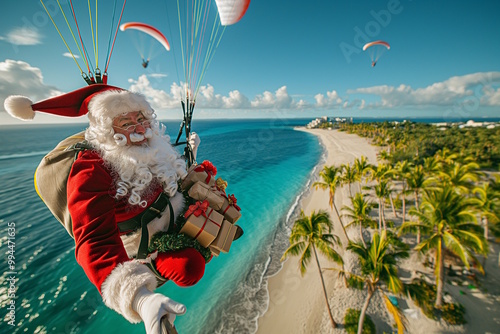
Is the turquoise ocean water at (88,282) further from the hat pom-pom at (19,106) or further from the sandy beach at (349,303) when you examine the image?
the hat pom-pom at (19,106)

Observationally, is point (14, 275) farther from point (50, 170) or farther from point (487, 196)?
point (487, 196)

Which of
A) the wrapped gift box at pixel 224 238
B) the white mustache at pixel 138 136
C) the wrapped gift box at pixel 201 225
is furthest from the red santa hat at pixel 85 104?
the wrapped gift box at pixel 224 238

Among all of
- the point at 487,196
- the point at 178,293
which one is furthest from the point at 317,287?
the point at 487,196

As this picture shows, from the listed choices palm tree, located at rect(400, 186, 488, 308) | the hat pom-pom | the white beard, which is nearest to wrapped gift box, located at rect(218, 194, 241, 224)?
the white beard

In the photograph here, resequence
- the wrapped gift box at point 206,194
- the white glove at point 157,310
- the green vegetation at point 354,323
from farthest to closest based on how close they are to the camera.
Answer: the green vegetation at point 354,323
the wrapped gift box at point 206,194
the white glove at point 157,310

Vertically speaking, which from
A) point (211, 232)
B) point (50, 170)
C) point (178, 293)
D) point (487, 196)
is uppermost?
point (50, 170)

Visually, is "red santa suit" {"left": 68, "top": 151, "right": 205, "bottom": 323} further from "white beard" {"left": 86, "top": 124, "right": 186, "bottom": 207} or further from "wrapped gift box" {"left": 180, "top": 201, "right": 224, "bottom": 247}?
"wrapped gift box" {"left": 180, "top": 201, "right": 224, "bottom": 247}

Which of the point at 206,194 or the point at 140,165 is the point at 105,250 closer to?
the point at 140,165
